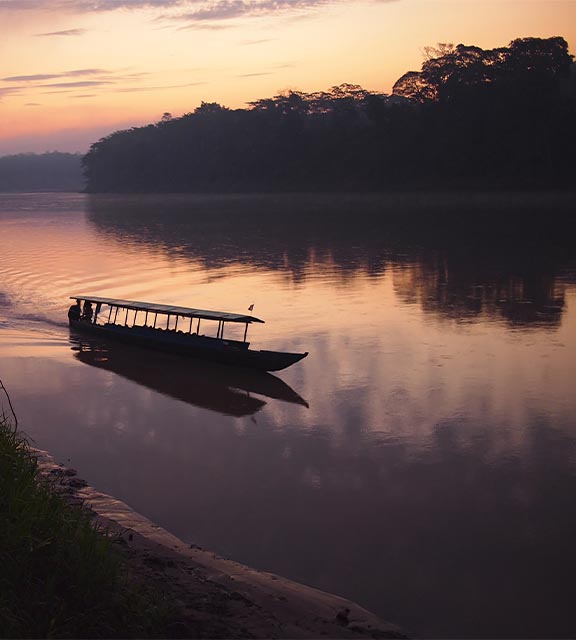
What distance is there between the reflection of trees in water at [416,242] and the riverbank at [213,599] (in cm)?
1586

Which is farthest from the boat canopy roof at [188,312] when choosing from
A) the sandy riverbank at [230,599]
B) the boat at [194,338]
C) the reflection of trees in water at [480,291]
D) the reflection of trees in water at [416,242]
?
the sandy riverbank at [230,599]

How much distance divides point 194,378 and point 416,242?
28916 millimetres

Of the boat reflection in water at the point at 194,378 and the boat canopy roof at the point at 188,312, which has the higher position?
the boat canopy roof at the point at 188,312

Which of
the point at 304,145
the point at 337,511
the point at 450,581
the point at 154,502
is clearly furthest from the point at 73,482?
the point at 304,145

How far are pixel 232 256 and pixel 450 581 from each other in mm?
33629

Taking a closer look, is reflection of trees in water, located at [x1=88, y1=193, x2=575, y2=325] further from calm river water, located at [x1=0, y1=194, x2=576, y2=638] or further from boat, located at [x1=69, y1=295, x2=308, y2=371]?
boat, located at [x1=69, y1=295, x2=308, y2=371]

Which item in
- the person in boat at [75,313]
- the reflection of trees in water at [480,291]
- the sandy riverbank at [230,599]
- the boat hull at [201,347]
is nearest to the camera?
the sandy riverbank at [230,599]

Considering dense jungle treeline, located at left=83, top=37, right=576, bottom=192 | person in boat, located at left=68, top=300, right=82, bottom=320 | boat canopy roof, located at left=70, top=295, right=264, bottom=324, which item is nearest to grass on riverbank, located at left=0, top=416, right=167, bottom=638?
boat canopy roof, located at left=70, top=295, right=264, bottom=324

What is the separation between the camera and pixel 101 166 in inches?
6329

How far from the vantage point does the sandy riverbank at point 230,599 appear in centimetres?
739

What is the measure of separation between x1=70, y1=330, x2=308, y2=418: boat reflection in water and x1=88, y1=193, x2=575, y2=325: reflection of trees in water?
842cm

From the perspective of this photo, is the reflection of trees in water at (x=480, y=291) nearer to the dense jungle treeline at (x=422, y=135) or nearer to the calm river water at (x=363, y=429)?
the calm river water at (x=363, y=429)

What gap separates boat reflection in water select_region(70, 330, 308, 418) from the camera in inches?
648

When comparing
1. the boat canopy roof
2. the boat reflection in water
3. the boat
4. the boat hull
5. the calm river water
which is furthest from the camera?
the boat canopy roof
